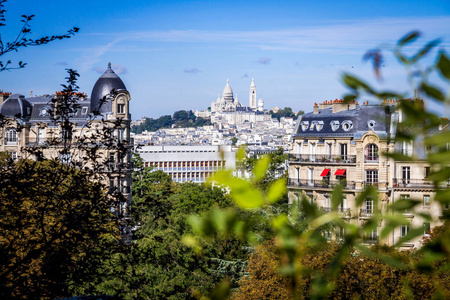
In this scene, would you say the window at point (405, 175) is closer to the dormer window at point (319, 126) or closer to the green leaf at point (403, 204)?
the dormer window at point (319, 126)

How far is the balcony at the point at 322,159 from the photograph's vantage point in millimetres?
34656

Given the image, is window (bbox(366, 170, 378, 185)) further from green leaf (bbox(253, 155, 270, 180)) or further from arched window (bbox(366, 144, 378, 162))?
green leaf (bbox(253, 155, 270, 180))

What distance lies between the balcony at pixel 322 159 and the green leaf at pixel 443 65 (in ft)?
109

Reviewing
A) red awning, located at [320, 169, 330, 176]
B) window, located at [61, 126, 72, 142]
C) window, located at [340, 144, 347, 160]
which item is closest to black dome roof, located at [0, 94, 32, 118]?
red awning, located at [320, 169, 330, 176]

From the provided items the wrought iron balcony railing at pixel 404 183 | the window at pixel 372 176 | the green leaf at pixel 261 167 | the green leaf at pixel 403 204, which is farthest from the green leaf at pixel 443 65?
the window at pixel 372 176

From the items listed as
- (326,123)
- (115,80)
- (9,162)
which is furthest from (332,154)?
(9,162)

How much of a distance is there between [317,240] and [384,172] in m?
32.4

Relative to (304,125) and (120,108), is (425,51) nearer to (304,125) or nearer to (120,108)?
(304,125)

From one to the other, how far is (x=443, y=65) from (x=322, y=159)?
34.3 metres

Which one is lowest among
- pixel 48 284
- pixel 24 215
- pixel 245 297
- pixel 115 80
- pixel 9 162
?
pixel 245 297

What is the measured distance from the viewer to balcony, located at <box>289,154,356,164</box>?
3466 centimetres

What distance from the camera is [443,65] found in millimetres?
1953

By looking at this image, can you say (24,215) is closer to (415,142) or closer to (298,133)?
(415,142)

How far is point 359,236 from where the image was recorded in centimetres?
209
